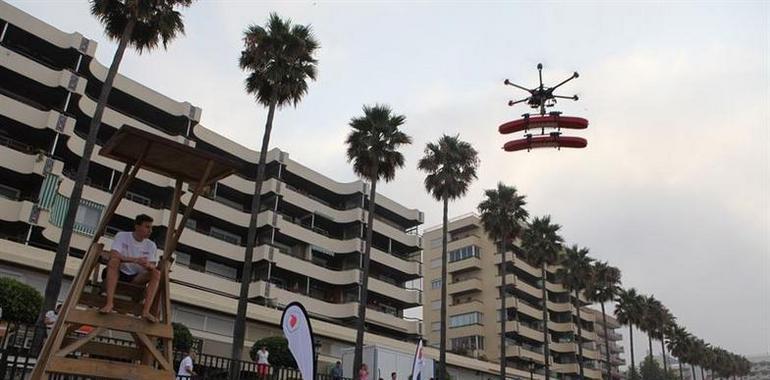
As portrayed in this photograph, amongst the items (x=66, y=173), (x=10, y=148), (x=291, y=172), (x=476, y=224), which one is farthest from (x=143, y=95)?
(x=476, y=224)

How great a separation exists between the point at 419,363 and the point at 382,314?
1301 inches

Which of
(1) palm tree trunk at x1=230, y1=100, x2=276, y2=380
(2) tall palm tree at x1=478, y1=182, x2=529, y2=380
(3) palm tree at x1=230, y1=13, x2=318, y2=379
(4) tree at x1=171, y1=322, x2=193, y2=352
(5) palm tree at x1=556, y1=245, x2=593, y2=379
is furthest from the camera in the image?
(5) palm tree at x1=556, y1=245, x2=593, y2=379

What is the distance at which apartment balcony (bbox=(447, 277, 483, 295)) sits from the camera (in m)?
71.8

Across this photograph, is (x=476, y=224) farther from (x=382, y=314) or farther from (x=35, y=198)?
(x=35, y=198)

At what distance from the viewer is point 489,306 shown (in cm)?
7094

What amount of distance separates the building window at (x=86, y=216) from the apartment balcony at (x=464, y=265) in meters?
48.3

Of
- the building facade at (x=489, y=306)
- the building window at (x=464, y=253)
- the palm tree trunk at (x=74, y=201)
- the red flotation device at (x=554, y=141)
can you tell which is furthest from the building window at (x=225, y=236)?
the building window at (x=464, y=253)

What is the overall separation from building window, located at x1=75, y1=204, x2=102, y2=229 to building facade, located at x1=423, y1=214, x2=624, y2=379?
141ft

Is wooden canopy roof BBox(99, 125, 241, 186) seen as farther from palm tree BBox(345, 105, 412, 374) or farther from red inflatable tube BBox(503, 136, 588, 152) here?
palm tree BBox(345, 105, 412, 374)

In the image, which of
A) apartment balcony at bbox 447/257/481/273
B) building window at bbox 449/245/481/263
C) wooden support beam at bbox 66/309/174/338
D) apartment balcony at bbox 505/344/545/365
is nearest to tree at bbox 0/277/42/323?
wooden support beam at bbox 66/309/174/338

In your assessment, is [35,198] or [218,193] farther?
[218,193]

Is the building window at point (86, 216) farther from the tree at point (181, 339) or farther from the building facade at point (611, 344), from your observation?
the building facade at point (611, 344)

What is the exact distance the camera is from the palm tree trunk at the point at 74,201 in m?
18.0

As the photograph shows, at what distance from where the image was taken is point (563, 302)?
82.8 metres
